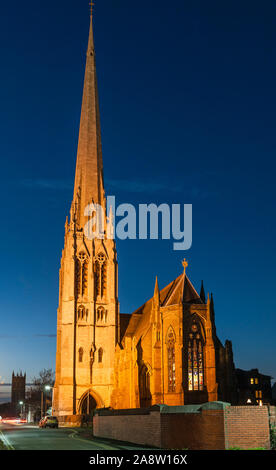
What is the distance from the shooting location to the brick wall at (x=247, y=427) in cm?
1620

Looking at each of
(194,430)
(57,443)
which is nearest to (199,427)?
(194,430)

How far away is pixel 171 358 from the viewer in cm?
5109

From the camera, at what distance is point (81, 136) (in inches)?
2827

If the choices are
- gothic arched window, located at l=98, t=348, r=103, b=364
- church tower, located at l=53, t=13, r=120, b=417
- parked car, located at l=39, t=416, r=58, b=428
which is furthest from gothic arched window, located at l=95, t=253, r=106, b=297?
parked car, located at l=39, t=416, r=58, b=428

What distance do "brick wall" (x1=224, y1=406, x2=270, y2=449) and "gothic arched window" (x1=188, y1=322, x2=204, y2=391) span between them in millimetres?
34241

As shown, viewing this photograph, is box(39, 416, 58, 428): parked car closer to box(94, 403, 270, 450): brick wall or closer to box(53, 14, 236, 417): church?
box(53, 14, 236, 417): church

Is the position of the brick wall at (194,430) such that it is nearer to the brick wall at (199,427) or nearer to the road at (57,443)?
the brick wall at (199,427)

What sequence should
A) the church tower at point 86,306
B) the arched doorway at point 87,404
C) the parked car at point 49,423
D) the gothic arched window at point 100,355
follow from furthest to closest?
the gothic arched window at point 100,355 < the church tower at point 86,306 < the arched doorway at point 87,404 < the parked car at point 49,423

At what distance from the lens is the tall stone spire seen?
67250 millimetres

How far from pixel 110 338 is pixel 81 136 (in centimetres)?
2686

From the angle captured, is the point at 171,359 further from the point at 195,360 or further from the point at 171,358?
the point at 195,360

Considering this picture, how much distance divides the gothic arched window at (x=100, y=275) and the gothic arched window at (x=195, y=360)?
599 inches

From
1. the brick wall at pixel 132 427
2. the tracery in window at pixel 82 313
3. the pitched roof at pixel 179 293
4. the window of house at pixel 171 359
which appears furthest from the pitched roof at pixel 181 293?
the brick wall at pixel 132 427

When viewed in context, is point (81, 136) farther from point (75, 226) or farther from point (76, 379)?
point (76, 379)
